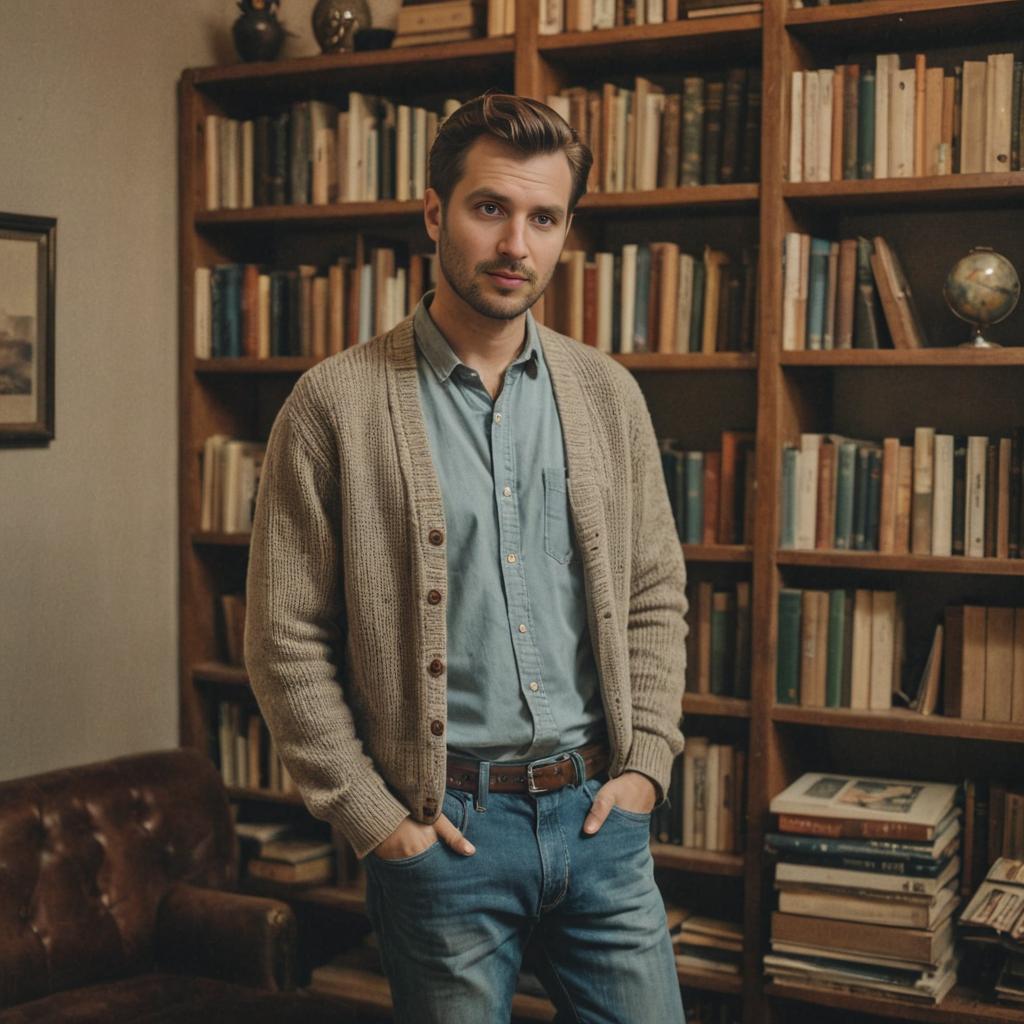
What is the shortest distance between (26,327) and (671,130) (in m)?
1.44

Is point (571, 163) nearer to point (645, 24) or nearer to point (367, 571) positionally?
point (367, 571)

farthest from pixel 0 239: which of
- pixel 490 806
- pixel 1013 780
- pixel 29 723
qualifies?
pixel 1013 780

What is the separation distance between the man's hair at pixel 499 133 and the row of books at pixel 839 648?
1.23 meters

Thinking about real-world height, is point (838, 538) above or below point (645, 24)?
below

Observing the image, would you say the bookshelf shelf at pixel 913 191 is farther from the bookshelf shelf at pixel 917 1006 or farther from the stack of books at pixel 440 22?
the bookshelf shelf at pixel 917 1006

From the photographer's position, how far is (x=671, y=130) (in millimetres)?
2871

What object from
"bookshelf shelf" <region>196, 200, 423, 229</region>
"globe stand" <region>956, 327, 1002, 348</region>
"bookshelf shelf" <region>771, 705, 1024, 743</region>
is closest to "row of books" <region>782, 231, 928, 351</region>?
"globe stand" <region>956, 327, 1002, 348</region>

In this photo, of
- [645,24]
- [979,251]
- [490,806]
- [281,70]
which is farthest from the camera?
[281,70]

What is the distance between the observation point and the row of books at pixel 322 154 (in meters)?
3.12

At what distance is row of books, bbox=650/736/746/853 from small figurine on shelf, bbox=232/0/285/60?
1.91m

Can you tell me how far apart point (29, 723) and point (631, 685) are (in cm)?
156

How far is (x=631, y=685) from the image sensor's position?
2053 millimetres

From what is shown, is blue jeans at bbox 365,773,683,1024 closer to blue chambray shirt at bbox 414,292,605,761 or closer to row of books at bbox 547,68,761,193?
blue chambray shirt at bbox 414,292,605,761

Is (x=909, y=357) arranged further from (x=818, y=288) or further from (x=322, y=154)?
(x=322, y=154)
